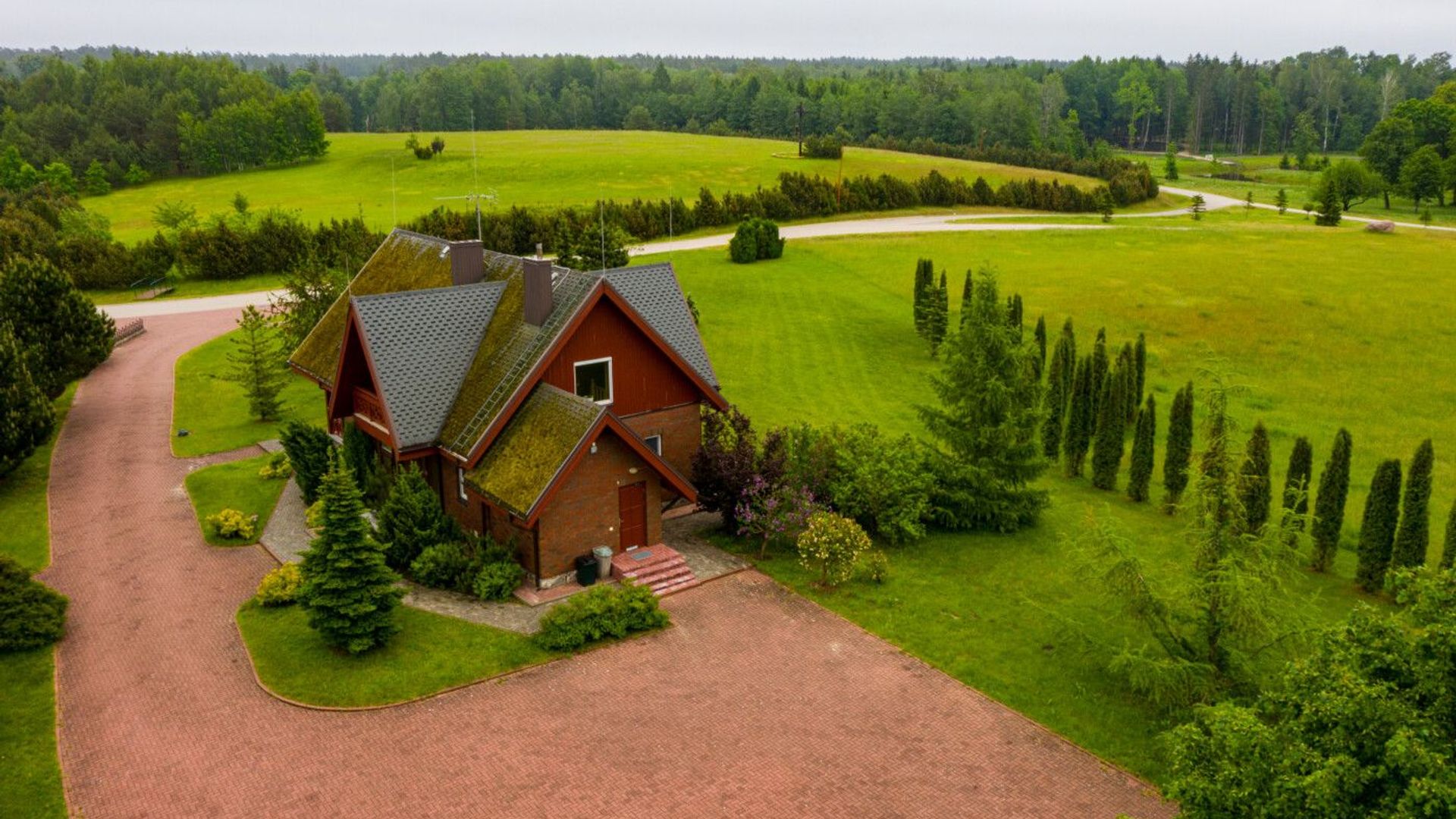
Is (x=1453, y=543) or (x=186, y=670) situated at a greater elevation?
(x=1453, y=543)

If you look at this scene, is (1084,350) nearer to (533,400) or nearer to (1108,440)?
(1108,440)

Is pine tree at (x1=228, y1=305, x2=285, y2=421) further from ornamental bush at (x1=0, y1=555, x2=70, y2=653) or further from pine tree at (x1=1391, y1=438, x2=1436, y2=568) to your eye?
pine tree at (x1=1391, y1=438, x2=1436, y2=568)

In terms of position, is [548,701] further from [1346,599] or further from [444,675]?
[1346,599]

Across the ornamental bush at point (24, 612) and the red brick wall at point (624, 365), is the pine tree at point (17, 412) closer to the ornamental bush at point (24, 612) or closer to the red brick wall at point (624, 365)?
the ornamental bush at point (24, 612)

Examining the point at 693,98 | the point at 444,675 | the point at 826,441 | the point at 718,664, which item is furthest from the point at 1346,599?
the point at 693,98

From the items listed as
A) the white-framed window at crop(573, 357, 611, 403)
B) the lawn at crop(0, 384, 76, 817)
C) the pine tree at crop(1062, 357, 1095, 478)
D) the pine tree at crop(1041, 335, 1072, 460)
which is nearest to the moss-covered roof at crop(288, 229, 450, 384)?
the white-framed window at crop(573, 357, 611, 403)

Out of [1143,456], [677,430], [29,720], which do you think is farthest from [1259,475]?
[29,720]
